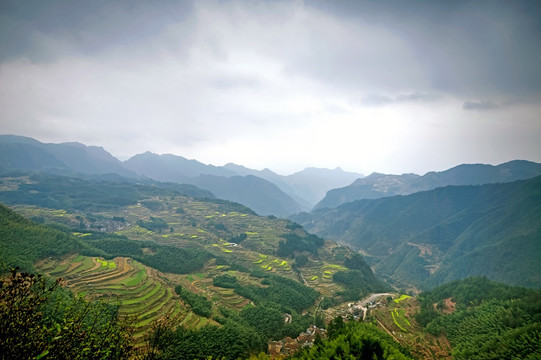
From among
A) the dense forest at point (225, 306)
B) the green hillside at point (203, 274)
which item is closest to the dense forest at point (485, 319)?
the dense forest at point (225, 306)

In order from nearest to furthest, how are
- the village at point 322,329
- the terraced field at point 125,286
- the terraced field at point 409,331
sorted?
the village at point 322,329
the terraced field at point 409,331
the terraced field at point 125,286

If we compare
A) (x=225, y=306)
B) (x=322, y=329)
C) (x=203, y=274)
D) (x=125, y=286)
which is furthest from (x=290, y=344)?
(x=203, y=274)

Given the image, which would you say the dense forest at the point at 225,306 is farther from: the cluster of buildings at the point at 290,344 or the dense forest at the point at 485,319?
the cluster of buildings at the point at 290,344

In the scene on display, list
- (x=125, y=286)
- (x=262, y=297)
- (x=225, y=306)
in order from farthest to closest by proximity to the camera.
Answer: (x=262, y=297)
(x=225, y=306)
(x=125, y=286)

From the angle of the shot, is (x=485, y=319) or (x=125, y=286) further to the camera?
(x=125, y=286)

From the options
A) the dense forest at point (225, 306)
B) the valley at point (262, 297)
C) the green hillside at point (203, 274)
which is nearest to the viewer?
the dense forest at point (225, 306)

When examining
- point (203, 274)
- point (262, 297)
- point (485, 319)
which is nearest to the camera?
point (485, 319)

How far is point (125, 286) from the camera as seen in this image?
224 ft

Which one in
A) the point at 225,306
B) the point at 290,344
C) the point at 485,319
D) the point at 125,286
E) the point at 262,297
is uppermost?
the point at 485,319

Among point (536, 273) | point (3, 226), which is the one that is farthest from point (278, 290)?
point (536, 273)

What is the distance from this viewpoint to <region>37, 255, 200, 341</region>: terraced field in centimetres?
5833

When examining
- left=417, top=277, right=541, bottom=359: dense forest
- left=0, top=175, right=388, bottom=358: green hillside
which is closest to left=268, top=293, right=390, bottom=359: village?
left=0, top=175, right=388, bottom=358: green hillside

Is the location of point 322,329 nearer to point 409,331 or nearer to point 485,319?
point 409,331

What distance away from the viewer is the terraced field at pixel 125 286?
191ft
